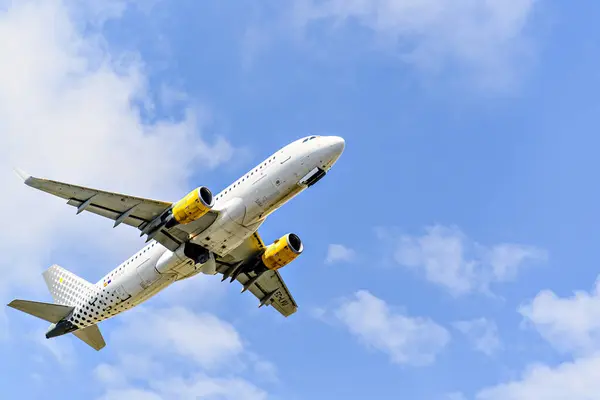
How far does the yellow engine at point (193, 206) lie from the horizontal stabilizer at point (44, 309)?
14.1 meters

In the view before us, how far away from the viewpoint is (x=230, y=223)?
1998 inches

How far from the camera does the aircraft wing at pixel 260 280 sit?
58.4 m

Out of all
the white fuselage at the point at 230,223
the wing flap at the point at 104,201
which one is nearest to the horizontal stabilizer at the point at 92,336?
the white fuselage at the point at 230,223

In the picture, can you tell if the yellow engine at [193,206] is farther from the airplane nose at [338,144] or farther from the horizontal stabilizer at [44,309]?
the horizontal stabilizer at [44,309]

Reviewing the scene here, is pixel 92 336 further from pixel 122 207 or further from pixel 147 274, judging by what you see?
pixel 122 207

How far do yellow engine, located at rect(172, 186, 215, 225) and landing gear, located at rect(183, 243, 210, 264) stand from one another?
3107 mm

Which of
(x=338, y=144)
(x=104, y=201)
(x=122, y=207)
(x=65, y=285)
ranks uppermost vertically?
(x=338, y=144)

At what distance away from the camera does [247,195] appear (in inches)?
1975

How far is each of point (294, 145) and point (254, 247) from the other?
35.9 feet

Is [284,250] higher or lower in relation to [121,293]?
higher

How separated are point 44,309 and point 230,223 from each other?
16.8 metres

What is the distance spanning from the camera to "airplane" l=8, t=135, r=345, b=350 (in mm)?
49469

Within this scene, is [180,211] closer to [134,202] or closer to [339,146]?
[134,202]

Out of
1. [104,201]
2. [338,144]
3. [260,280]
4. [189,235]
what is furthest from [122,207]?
[260,280]
